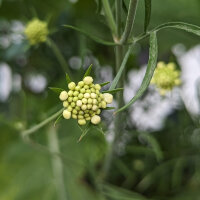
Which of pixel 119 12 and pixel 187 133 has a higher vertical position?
pixel 119 12

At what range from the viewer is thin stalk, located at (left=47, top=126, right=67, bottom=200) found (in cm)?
44

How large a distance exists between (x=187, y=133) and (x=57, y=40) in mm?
183

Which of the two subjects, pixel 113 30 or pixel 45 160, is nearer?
pixel 113 30

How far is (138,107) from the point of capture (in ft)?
1.43

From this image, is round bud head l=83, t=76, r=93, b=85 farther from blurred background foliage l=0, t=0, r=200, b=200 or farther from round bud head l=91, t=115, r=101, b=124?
blurred background foliage l=0, t=0, r=200, b=200

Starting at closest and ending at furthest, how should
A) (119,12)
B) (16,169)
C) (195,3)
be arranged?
(119,12), (195,3), (16,169)

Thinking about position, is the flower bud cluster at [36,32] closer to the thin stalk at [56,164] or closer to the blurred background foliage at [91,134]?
the blurred background foliage at [91,134]

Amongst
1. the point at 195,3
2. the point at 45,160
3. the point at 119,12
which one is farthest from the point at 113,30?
the point at 45,160

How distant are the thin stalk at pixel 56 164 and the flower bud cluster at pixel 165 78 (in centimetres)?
18

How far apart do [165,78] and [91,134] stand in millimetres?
121

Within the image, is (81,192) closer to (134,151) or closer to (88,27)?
(134,151)

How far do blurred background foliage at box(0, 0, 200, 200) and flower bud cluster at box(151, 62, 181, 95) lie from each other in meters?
0.09

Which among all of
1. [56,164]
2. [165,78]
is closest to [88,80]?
[165,78]

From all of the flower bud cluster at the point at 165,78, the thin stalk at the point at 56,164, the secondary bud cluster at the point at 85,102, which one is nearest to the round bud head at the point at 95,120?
the secondary bud cluster at the point at 85,102
